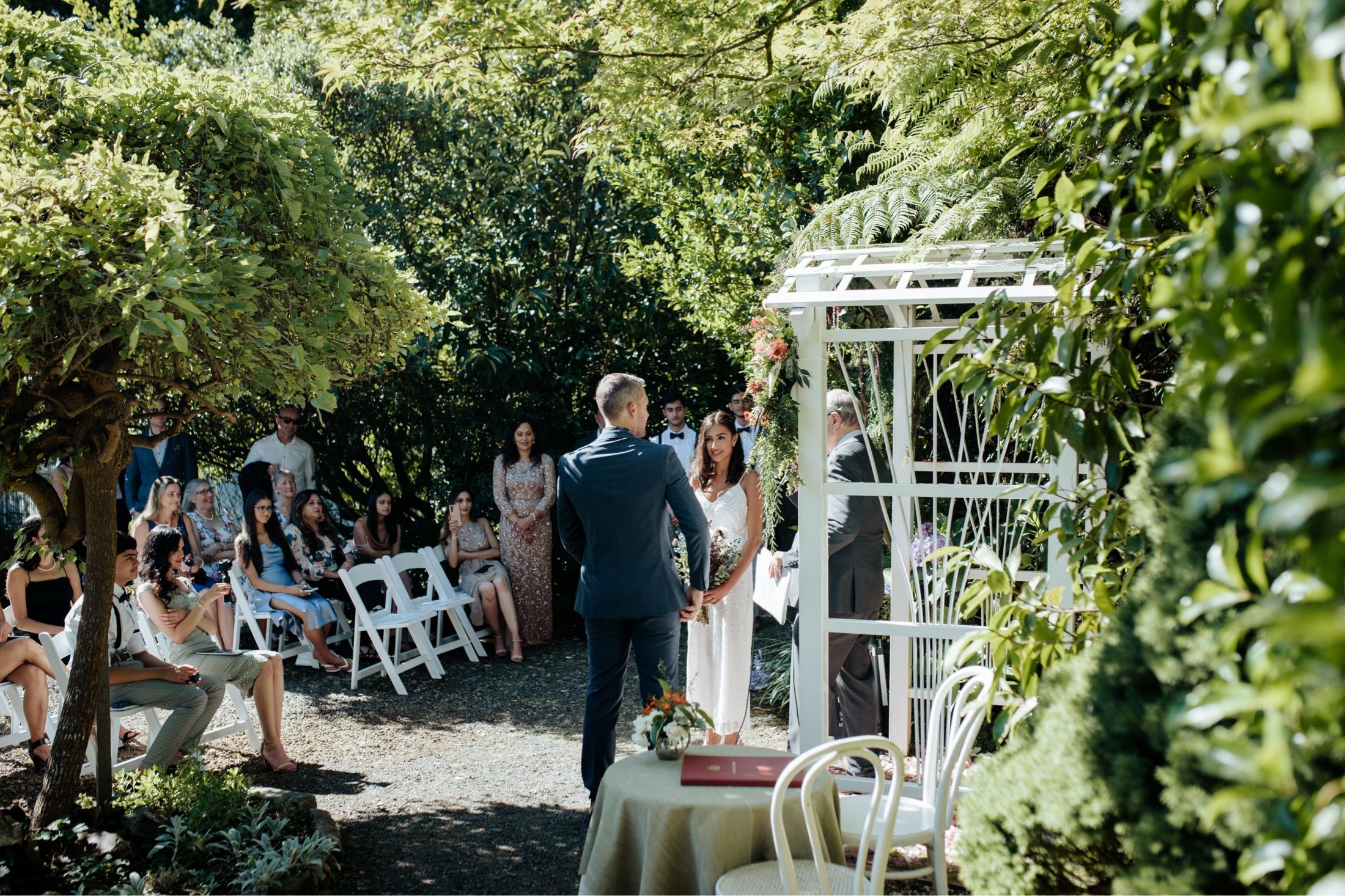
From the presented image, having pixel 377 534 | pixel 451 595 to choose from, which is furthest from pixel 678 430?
pixel 377 534

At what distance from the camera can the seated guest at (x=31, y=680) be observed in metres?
5.35

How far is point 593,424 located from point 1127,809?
8.21 meters

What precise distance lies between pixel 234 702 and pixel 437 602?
6.43 feet

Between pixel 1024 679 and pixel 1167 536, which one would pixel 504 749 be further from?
pixel 1167 536

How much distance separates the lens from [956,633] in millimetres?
4270

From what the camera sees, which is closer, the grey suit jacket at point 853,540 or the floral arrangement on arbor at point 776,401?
the floral arrangement on arbor at point 776,401

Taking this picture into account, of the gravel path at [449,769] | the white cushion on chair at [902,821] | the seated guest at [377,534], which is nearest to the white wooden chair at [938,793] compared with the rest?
the white cushion on chair at [902,821]

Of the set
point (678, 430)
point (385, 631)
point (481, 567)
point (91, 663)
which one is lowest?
point (385, 631)

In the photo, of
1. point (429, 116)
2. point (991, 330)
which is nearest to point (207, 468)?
point (429, 116)

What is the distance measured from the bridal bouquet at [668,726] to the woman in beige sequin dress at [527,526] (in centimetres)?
485

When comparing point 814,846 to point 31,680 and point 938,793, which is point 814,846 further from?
point 31,680

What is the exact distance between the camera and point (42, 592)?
596cm

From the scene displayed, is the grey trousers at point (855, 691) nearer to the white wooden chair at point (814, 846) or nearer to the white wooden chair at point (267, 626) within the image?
the white wooden chair at point (814, 846)

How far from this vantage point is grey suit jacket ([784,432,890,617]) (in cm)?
506
